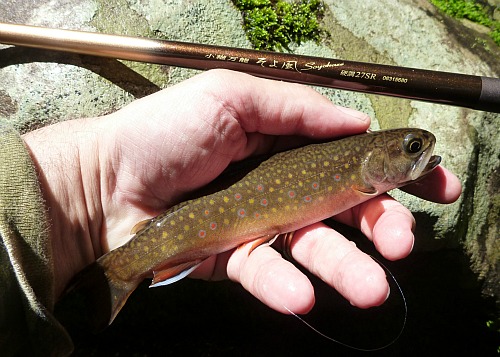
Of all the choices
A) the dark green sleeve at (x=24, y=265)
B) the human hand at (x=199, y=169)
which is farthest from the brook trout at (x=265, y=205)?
the dark green sleeve at (x=24, y=265)

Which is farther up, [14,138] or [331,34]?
[331,34]

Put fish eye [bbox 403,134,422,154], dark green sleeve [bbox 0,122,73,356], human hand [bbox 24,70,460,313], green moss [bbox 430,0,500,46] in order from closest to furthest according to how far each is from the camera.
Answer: dark green sleeve [bbox 0,122,73,356], human hand [bbox 24,70,460,313], fish eye [bbox 403,134,422,154], green moss [bbox 430,0,500,46]

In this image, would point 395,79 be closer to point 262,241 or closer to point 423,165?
point 423,165

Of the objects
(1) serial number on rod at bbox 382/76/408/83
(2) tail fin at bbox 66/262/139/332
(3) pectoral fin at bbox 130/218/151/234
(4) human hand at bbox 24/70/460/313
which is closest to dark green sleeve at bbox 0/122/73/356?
(2) tail fin at bbox 66/262/139/332

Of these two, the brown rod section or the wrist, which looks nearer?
the brown rod section

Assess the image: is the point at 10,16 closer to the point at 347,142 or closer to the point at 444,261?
the point at 347,142

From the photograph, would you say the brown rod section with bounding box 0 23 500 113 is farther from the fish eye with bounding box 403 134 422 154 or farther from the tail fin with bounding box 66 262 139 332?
the tail fin with bounding box 66 262 139 332

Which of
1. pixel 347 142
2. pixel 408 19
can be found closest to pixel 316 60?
pixel 347 142

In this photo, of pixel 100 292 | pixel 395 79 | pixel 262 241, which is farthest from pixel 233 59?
pixel 100 292
